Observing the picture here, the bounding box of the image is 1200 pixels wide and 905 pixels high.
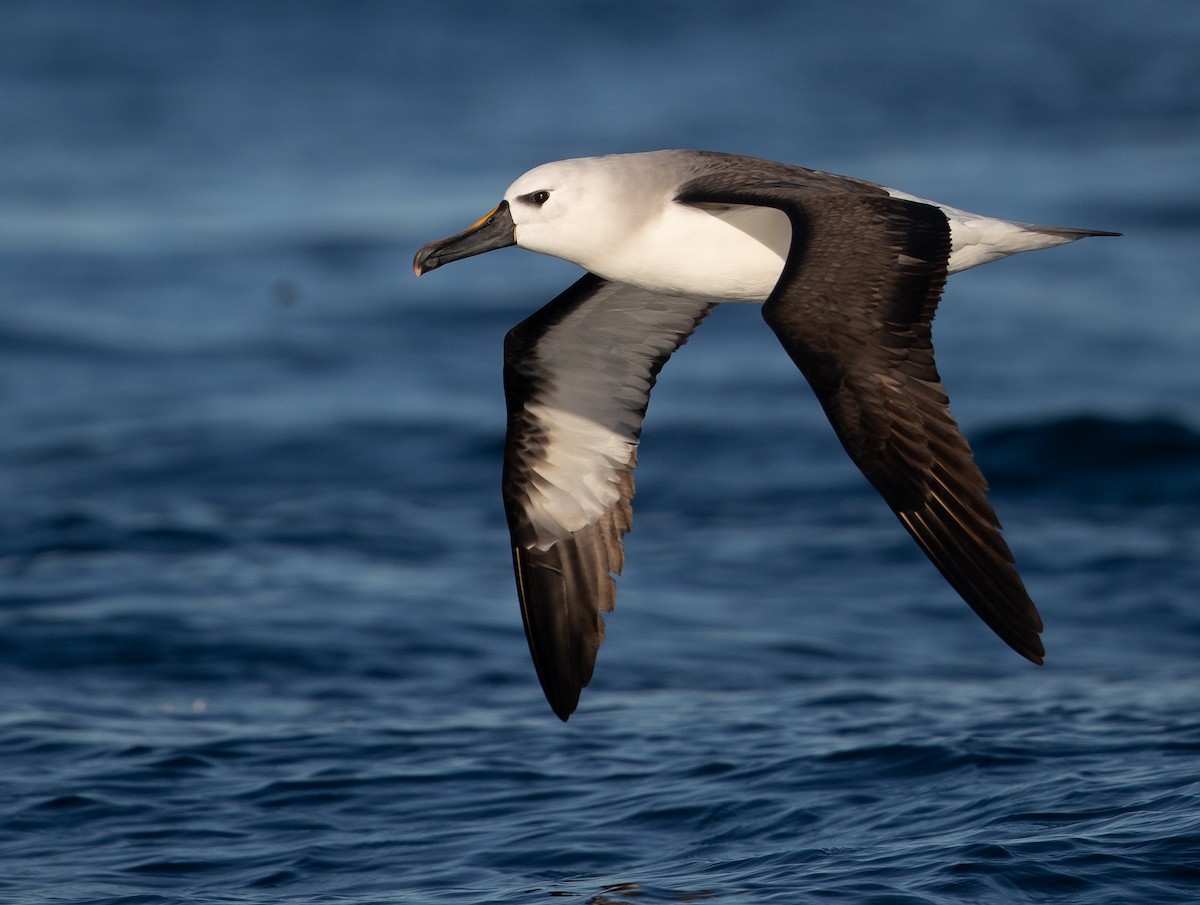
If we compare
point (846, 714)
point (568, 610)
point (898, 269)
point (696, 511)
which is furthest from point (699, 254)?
point (696, 511)

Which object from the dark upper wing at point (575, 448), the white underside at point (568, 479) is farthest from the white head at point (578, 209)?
the white underside at point (568, 479)

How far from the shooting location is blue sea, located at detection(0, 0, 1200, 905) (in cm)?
801

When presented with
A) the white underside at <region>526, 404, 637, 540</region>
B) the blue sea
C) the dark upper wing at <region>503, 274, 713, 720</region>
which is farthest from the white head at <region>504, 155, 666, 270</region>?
the blue sea

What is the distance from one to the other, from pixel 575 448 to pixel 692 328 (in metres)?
0.89

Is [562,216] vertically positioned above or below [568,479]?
above

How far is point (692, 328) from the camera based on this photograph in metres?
9.27

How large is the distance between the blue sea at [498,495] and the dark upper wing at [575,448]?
733 mm

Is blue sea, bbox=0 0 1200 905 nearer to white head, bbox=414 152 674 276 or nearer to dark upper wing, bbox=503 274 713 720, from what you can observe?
dark upper wing, bbox=503 274 713 720

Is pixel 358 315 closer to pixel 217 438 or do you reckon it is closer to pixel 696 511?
pixel 217 438

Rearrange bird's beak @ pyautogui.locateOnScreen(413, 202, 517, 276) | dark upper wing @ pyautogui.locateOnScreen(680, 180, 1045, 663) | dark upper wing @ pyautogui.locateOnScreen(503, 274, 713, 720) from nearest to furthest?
dark upper wing @ pyautogui.locateOnScreen(680, 180, 1045, 663) → bird's beak @ pyautogui.locateOnScreen(413, 202, 517, 276) → dark upper wing @ pyautogui.locateOnScreen(503, 274, 713, 720)

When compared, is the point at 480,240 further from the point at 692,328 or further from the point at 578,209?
the point at 692,328

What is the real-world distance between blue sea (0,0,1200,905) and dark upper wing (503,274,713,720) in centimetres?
73

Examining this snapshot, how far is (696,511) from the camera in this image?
14.6 m

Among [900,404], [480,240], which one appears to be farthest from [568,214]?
[900,404]
